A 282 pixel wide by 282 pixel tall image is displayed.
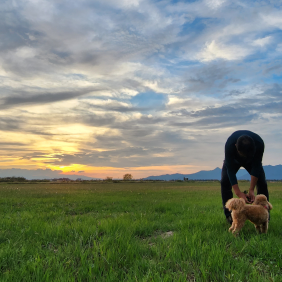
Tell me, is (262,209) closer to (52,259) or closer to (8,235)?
(52,259)

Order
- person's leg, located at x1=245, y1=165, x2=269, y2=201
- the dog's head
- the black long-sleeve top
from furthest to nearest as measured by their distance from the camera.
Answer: person's leg, located at x1=245, y1=165, x2=269, y2=201
the black long-sleeve top
the dog's head

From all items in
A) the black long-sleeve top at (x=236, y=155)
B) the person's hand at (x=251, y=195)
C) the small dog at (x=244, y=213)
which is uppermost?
the black long-sleeve top at (x=236, y=155)

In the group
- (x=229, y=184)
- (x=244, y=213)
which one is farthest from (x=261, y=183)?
(x=244, y=213)

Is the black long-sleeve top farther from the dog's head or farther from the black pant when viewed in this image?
the dog's head

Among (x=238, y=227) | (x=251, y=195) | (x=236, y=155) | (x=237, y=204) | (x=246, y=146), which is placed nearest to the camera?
(x=246, y=146)

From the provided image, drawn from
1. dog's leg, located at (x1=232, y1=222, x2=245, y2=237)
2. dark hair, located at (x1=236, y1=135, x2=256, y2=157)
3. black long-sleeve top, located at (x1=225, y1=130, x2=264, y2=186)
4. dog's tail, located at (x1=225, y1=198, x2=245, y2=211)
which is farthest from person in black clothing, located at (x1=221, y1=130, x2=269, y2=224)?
dog's leg, located at (x1=232, y1=222, x2=245, y2=237)

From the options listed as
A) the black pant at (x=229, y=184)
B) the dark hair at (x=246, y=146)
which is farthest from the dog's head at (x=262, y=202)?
the dark hair at (x=246, y=146)

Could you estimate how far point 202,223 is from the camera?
6.96m

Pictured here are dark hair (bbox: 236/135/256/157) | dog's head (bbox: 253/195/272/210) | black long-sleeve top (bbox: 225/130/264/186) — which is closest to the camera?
dark hair (bbox: 236/135/256/157)

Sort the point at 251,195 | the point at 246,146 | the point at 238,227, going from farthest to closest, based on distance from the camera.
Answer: the point at 251,195
the point at 238,227
the point at 246,146

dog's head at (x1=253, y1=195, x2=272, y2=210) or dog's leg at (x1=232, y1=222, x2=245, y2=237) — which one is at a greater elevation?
dog's head at (x1=253, y1=195, x2=272, y2=210)

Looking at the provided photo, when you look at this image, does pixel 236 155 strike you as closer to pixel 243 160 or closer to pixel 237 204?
pixel 243 160

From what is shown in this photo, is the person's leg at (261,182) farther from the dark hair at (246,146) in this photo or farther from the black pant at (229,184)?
the dark hair at (246,146)

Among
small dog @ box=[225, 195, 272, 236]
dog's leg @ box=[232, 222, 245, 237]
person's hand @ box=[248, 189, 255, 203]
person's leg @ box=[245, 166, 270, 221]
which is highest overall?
person's leg @ box=[245, 166, 270, 221]
